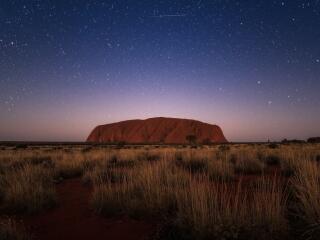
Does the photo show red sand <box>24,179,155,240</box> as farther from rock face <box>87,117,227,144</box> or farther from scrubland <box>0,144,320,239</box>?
rock face <box>87,117,227,144</box>

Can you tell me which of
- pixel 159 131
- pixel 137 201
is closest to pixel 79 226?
pixel 137 201

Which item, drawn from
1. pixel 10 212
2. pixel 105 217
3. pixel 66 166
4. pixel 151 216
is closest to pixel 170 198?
pixel 151 216

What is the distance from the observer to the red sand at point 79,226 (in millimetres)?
4457

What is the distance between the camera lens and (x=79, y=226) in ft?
16.1

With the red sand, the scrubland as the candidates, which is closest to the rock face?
the scrubland

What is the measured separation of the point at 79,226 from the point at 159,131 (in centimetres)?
13503

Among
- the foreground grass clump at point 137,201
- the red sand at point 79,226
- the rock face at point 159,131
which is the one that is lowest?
the red sand at point 79,226

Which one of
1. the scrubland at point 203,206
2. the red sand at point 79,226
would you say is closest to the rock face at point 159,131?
the scrubland at point 203,206

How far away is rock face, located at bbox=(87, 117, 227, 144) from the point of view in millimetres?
135500

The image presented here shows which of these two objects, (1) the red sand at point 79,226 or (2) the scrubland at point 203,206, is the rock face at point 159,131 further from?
(1) the red sand at point 79,226

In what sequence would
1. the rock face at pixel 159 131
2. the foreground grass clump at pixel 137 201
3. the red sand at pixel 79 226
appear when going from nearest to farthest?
the red sand at pixel 79 226 < the foreground grass clump at pixel 137 201 < the rock face at pixel 159 131

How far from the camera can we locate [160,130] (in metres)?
141

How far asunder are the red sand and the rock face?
125 m

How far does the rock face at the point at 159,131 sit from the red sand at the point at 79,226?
125m
